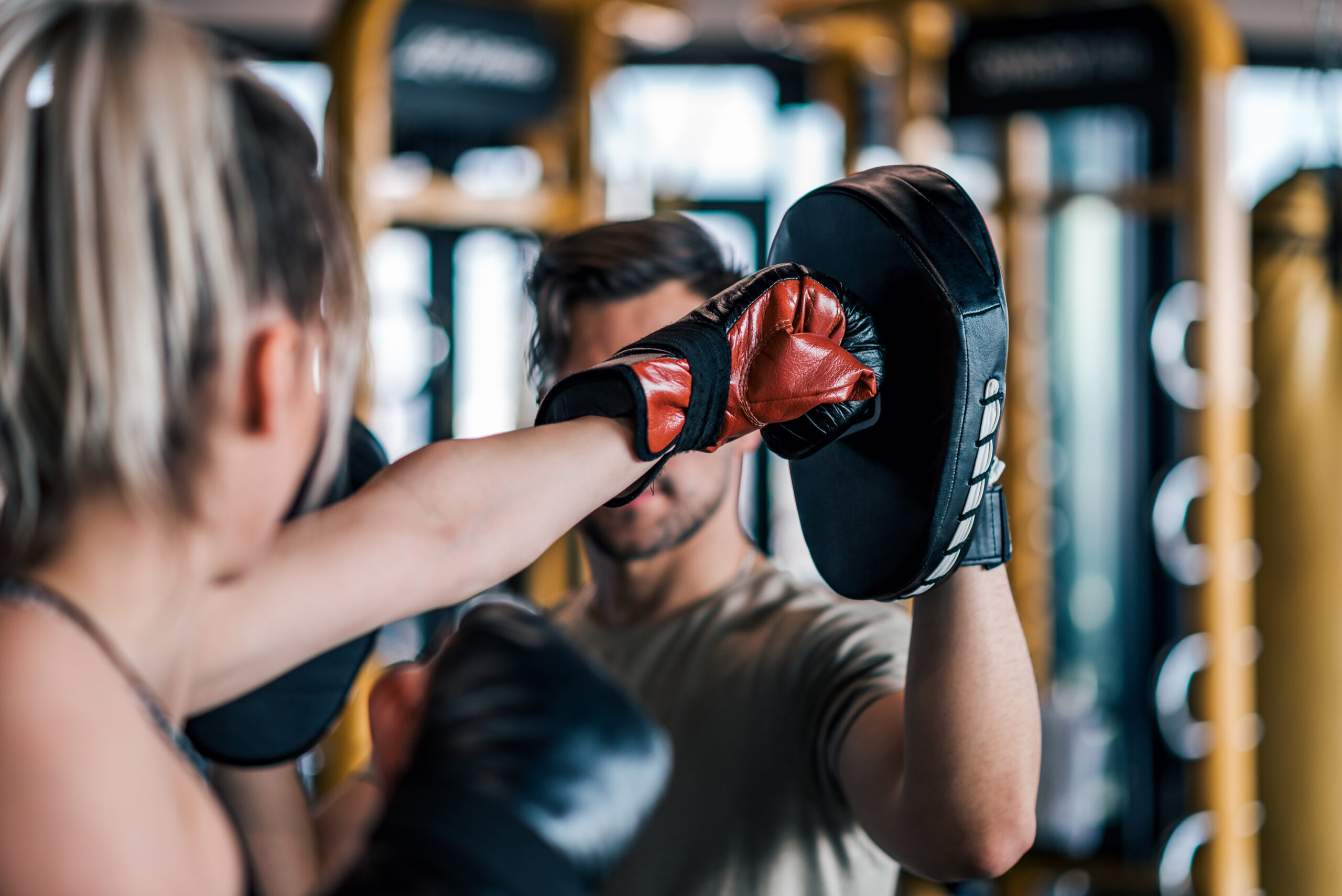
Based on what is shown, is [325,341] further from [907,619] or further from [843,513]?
[907,619]

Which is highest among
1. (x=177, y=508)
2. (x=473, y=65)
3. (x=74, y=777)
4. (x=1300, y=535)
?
(x=473, y=65)

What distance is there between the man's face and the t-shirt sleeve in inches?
9.3

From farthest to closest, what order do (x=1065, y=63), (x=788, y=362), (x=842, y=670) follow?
1. (x=1065, y=63)
2. (x=842, y=670)
3. (x=788, y=362)

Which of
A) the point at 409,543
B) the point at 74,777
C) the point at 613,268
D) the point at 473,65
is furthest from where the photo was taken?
the point at 473,65

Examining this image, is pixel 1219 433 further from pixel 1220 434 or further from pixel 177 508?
pixel 177 508

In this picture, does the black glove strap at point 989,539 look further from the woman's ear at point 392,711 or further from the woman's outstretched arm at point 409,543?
the woman's ear at point 392,711

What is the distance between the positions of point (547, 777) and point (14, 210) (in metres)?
0.49

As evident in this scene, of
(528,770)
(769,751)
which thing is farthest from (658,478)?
(528,770)

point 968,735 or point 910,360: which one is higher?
point 910,360

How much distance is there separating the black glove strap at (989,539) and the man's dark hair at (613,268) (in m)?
0.53

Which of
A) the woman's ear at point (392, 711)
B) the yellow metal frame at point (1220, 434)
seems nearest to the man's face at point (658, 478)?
the woman's ear at point (392, 711)

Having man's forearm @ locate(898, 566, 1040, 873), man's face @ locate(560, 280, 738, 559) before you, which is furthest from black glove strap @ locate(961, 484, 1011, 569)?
man's face @ locate(560, 280, 738, 559)

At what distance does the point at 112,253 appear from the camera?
692 mm

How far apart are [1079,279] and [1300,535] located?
5.33ft
